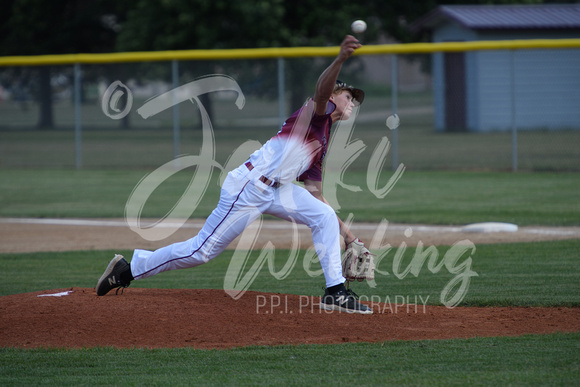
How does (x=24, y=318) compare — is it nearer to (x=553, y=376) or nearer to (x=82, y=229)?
(x=553, y=376)

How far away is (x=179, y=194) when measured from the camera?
1456cm

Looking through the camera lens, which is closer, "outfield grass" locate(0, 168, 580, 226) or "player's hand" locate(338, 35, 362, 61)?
"player's hand" locate(338, 35, 362, 61)

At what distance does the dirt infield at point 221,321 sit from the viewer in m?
4.87

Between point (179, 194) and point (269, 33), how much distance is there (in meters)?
12.3

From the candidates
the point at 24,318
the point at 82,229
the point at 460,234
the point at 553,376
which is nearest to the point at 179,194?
the point at 82,229

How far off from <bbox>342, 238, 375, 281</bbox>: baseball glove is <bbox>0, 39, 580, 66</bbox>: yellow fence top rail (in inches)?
452

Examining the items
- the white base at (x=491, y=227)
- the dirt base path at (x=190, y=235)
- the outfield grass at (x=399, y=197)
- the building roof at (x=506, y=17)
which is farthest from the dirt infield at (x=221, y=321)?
the building roof at (x=506, y=17)

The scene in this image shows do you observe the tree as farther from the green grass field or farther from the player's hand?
the player's hand

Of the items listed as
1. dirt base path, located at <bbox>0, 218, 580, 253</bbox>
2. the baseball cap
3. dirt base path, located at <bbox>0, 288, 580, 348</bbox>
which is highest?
the baseball cap

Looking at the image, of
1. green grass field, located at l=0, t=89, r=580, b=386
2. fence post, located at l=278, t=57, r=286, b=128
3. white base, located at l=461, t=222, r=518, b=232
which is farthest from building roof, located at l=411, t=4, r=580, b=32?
white base, located at l=461, t=222, r=518, b=232

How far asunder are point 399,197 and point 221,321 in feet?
28.5

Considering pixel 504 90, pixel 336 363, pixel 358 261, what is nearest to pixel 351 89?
pixel 358 261

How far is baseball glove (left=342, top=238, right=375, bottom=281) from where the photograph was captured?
558cm

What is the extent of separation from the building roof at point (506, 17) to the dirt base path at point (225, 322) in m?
20.8
